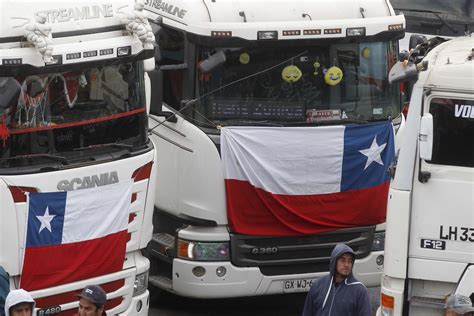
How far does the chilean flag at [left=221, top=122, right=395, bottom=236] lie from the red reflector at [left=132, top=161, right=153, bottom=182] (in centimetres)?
130

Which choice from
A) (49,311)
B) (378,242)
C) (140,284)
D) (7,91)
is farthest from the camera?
(378,242)

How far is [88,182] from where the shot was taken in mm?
11844

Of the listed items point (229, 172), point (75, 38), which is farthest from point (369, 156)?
point (75, 38)

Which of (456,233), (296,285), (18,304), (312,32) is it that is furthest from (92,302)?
(312,32)

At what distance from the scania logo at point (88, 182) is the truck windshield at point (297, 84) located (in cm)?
187

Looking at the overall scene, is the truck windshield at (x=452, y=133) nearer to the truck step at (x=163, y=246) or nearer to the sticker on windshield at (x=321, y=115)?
the sticker on windshield at (x=321, y=115)

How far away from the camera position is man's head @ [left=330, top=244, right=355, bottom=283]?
11273 millimetres

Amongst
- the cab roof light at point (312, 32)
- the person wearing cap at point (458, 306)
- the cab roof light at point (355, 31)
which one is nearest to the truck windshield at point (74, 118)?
the cab roof light at point (312, 32)

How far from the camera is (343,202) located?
13906 mm

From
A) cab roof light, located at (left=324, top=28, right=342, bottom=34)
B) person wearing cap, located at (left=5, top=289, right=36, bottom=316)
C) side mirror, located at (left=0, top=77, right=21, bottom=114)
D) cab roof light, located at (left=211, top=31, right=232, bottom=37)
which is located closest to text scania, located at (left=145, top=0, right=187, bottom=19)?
cab roof light, located at (left=211, top=31, right=232, bottom=37)

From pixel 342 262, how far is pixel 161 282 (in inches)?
129

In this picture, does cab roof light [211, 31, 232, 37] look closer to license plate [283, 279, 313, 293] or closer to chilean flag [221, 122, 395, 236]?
chilean flag [221, 122, 395, 236]

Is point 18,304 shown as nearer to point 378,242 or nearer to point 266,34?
point 266,34

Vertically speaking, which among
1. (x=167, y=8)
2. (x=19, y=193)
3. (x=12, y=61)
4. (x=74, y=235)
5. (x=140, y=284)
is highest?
(x=12, y=61)
